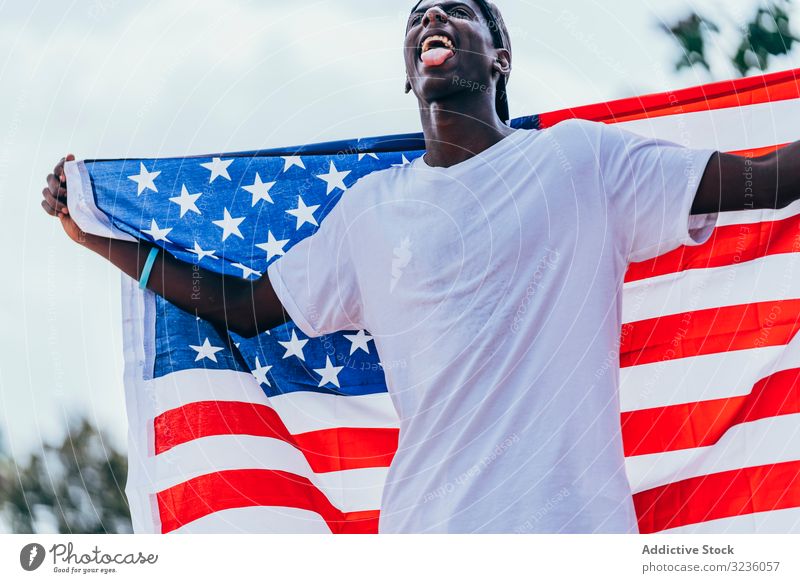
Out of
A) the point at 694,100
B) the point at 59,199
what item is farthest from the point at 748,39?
the point at 59,199

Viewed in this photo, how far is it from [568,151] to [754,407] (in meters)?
1.14

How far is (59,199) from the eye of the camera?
4.37 metres

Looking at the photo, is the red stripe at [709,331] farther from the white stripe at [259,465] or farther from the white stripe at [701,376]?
the white stripe at [259,465]

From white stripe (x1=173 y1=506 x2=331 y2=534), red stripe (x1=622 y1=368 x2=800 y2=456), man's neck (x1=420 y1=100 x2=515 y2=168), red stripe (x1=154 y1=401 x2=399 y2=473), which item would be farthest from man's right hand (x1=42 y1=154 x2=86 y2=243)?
red stripe (x1=622 y1=368 x2=800 y2=456)

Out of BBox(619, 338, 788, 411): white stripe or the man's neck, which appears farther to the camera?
the man's neck

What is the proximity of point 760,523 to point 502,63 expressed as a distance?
1949mm

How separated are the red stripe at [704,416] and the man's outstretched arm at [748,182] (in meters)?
0.64

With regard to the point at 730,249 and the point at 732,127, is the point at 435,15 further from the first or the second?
the point at 730,249

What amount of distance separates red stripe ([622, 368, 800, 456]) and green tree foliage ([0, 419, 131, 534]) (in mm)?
4432

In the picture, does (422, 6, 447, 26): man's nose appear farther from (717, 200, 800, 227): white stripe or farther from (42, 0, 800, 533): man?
(717, 200, 800, 227): white stripe

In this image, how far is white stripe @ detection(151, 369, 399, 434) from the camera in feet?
13.8

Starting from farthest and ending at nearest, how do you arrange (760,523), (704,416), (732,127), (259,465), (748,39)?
(748,39), (732,127), (259,465), (704,416), (760,523)

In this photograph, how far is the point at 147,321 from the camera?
4.27 meters
